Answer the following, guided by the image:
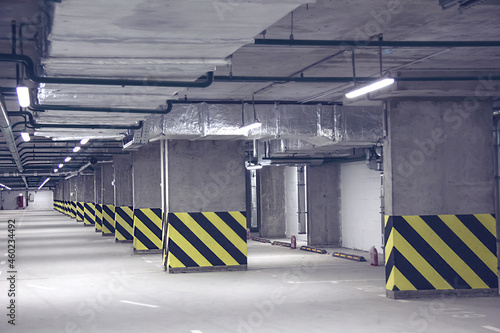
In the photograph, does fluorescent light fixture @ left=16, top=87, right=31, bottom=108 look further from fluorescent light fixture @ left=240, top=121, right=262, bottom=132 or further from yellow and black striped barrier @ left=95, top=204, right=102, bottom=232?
yellow and black striped barrier @ left=95, top=204, right=102, bottom=232

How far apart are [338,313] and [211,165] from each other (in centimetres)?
720

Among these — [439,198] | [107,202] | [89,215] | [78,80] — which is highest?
[78,80]

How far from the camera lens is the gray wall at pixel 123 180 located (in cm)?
2886

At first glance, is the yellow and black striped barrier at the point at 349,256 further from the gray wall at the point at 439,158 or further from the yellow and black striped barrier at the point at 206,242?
the gray wall at the point at 439,158

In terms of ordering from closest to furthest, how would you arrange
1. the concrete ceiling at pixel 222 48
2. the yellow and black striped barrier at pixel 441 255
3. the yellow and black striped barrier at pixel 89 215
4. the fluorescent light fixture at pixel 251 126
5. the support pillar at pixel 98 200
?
the concrete ceiling at pixel 222 48
the yellow and black striped barrier at pixel 441 255
the fluorescent light fixture at pixel 251 126
the support pillar at pixel 98 200
the yellow and black striped barrier at pixel 89 215

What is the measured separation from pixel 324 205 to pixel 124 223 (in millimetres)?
8710

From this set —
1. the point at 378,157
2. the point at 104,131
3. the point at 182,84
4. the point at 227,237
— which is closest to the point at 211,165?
the point at 227,237

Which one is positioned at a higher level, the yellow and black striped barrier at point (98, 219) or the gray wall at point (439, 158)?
the gray wall at point (439, 158)

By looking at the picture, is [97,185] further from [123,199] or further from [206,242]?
[206,242]

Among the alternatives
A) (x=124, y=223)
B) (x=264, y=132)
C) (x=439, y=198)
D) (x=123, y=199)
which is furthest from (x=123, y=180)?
(x=439, y=198)

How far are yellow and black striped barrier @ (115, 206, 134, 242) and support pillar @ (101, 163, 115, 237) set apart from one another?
16.0 ft

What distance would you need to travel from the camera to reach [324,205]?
24703 millimetres

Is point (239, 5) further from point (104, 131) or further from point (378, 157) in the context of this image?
point (378, 157)

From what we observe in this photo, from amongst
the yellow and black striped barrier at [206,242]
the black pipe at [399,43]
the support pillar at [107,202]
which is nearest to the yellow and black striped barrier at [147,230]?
the yellow and black striped barrier at [206,242]
